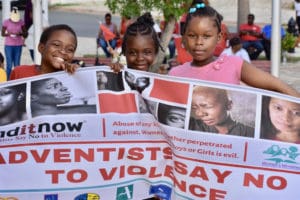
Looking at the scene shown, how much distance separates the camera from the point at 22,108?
442cm

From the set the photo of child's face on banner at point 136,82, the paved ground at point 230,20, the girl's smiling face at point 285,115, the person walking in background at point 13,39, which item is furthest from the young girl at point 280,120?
the person walking in background at point 13,39

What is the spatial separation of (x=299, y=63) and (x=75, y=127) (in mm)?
15437

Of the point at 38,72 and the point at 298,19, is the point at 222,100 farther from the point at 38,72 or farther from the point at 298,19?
the point at 298,19

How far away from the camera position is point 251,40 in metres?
19.2

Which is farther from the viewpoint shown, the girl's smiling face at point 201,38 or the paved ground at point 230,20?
the paved ground at point 230,20

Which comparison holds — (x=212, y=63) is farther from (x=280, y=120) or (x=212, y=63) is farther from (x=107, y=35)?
(x=107, y=35)

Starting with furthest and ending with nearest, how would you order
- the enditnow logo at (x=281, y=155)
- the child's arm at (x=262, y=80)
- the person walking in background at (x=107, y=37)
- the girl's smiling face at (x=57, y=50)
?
the person walking in background at (x=107, y=37)
the girl's smiling face at (x=57, y=50)
the child's arm at (x=262, y=80)
the enditnow logo at (x=281, y=155)

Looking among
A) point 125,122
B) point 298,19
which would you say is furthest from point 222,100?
point 298,19

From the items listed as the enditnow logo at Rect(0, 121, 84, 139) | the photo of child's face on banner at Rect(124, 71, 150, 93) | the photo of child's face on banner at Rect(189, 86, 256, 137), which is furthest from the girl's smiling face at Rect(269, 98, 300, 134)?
the enditnow logo at Rect(0, 121, 84, 139)

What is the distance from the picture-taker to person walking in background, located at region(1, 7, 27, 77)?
15703mm

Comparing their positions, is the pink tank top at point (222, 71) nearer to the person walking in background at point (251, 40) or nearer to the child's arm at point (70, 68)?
the child's arm at point (70, 68)

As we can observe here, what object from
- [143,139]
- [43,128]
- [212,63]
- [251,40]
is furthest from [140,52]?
[251,40]

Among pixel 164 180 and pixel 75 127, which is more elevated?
pixel 75 127

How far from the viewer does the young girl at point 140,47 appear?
4.76 m
